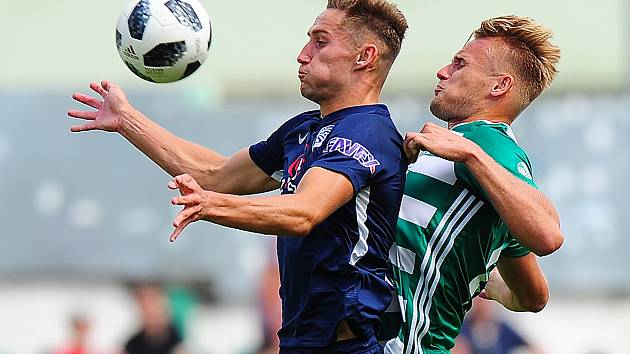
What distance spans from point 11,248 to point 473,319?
445 cm

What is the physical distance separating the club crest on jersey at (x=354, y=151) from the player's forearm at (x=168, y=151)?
1178mm

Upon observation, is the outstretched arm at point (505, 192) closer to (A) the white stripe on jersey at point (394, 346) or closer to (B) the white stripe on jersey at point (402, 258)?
(B) the white stripe on jersey at point (402, 258)

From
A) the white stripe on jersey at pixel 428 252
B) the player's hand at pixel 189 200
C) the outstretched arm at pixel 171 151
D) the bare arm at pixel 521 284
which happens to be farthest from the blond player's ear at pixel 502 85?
the player's hand at pixel 189 200

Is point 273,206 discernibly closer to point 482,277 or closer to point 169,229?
point 482,277

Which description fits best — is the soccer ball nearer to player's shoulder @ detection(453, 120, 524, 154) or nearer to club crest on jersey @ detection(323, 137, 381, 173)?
club crest on jersey @ detection(323, 137, 381, 173)

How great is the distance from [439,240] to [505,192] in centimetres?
41

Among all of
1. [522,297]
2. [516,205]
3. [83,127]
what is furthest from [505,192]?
[83,127]

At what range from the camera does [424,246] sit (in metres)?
5.04

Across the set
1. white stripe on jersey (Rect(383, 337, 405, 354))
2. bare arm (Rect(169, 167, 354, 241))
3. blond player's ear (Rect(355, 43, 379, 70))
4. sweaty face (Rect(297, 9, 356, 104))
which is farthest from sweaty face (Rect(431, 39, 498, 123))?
white stripe on jersey (Rect(383, 337, 405, 354))

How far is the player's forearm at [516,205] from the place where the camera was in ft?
15.6

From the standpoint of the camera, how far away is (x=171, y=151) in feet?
19.1

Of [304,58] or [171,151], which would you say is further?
[171,151]

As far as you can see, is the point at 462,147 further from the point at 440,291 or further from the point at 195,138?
the point at 195,138

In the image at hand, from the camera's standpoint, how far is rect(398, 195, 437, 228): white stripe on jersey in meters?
5.04
